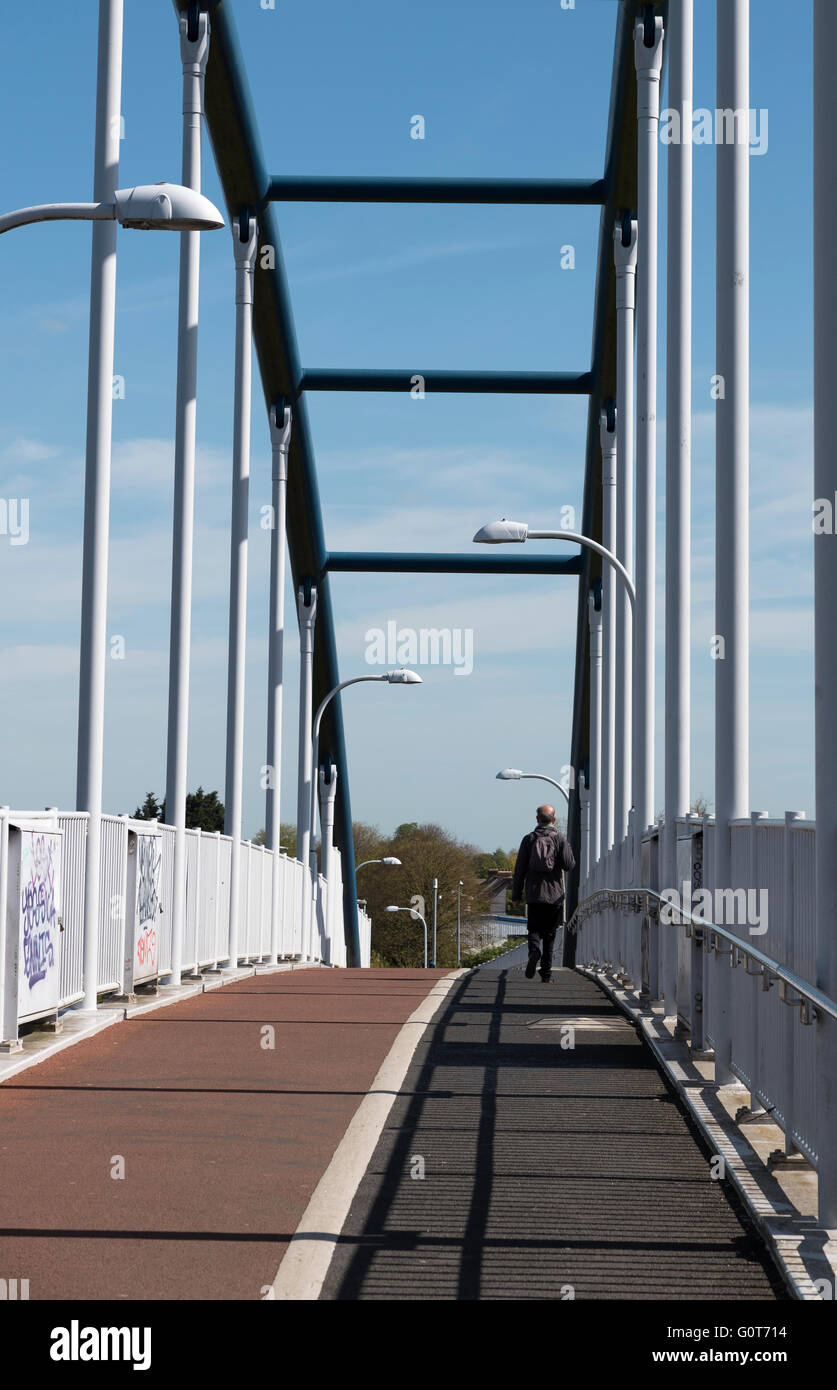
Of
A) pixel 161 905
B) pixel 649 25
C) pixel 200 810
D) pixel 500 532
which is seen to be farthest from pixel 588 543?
pixel 200 810

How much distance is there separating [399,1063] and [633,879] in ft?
19.1

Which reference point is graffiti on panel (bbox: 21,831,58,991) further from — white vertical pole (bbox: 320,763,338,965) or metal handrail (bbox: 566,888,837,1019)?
white vertical pole (bbox: 320,763,338,965)

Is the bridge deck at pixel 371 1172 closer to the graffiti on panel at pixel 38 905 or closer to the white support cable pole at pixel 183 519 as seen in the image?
the graffiti on panel at pixel 38 905

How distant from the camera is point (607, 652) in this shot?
106ft

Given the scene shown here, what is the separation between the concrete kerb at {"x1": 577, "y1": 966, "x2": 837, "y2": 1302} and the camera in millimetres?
5445

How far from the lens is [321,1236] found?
5996mm

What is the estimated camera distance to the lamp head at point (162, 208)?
34.0ft

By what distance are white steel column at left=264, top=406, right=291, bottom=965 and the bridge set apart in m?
3.43

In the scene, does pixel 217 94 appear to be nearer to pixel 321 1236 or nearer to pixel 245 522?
pixel 245 522

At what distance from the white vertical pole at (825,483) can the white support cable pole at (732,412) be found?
11.5 feet

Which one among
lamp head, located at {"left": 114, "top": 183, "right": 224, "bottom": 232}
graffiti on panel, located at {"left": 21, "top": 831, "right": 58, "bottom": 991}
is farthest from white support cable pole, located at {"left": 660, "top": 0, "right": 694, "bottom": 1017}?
lamp head, located at {"left": 114, "top": 183, "right": 224, "bottom": 232}

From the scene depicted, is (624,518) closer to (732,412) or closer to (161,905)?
(161,905)

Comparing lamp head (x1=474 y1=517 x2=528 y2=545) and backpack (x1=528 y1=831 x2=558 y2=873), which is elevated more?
lamp head (x1=474 y1=517 x2=528 y2=545)
